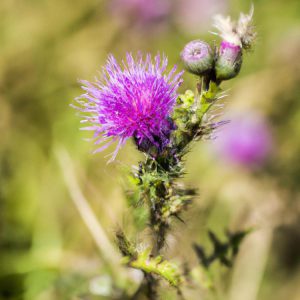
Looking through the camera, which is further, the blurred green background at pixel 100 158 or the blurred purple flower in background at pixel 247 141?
the blurred purple flower in background at pixel 247 141

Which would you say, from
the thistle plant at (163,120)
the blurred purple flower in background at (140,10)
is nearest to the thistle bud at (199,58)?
the thistle plant at (163,120)

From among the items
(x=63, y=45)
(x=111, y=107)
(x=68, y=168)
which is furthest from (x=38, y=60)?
(x=111, y=107)

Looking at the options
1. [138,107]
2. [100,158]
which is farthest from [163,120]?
[100,158]

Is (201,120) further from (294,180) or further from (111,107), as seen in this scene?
(294,180)

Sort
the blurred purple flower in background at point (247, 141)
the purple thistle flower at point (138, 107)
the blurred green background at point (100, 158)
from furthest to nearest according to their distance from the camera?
the blurred purple flower in background at point (247, 141) < the blurred green background at point (100, 158) < the purple thistle flower at point (138, 107)

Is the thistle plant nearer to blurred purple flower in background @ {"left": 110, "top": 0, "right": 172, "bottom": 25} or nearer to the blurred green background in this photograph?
the blurred green background

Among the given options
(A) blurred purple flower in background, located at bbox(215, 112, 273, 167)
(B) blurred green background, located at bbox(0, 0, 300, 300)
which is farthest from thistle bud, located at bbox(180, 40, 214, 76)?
(A) blurred purple flower in background, located at bbox(215, 112, 273, 167)

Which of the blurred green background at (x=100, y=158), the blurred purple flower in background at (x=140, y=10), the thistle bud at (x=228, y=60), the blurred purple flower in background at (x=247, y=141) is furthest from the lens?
the blurred purple flower in background at (x=140, y=10)

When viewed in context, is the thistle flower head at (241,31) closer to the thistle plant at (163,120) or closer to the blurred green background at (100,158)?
the thistle plant at (163,120)
